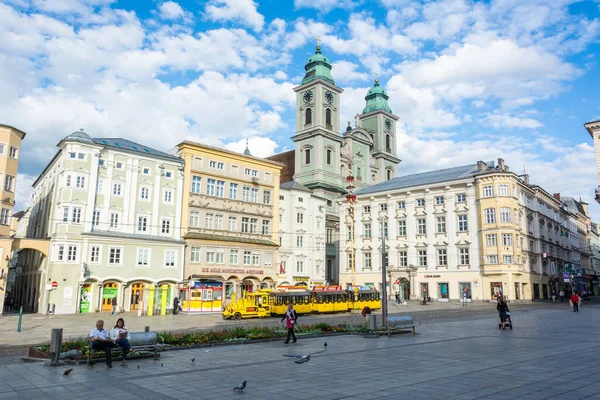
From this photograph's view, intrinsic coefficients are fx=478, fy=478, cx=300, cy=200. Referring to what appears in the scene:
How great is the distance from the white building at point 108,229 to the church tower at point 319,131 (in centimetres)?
3137

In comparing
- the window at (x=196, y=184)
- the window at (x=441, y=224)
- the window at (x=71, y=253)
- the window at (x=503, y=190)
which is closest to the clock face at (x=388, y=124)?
the window at (x=441, y=224)

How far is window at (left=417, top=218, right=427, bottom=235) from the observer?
6397cm

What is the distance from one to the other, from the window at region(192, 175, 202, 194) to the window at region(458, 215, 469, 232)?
3273 cm

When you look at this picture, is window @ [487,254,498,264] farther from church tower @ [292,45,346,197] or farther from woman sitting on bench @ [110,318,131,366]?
woman sitting on bench @ [110,318,131,366]

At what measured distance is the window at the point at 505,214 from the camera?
2248 inches

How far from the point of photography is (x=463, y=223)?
6062cm

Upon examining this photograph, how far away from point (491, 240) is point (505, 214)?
351 cm

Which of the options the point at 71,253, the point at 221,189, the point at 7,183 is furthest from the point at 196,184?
the point at 7,183

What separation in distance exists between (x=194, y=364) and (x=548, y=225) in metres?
69.3

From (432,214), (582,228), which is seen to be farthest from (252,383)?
(582,228)

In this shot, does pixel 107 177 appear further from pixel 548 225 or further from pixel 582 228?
pixel 582 228

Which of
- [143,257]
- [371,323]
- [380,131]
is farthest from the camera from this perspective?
[380,131]

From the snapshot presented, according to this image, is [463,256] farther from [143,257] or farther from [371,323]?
[371,323]

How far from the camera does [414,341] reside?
66.2 ft
